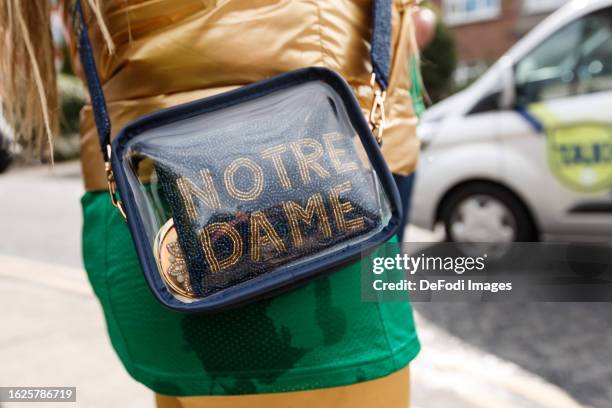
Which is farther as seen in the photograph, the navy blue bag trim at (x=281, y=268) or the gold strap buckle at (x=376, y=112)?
the gold strap buckle at (x=376, y=112)

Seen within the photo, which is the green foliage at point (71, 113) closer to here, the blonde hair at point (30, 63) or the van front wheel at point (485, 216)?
the van front wheel at point (485, 216)

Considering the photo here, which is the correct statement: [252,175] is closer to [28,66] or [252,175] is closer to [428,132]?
[28,66]

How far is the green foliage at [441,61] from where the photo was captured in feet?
58.0

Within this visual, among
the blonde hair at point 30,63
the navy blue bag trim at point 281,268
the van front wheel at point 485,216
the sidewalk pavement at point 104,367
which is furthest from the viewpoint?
the van front wheel at point 485,216

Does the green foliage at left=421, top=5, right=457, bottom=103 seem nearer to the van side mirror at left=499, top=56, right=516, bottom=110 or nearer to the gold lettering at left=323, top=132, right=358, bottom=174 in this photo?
the van side mirror at left=499, top=56, right=516, bottom=110

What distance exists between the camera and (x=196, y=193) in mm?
913

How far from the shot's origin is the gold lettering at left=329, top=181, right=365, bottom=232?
3.06 ft

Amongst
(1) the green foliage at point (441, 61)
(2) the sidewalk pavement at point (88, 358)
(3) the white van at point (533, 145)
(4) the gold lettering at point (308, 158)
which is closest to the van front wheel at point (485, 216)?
(3) the white van at point (533, 145)

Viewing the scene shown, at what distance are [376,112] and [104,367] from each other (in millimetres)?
2588

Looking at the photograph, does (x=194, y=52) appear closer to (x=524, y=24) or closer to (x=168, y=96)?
(x=168, y=96)

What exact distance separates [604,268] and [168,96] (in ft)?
9.20

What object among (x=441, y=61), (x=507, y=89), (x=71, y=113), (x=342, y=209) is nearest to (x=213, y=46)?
(x=342, y=209)

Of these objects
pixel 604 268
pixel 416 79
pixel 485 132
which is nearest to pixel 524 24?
pixel 485 132

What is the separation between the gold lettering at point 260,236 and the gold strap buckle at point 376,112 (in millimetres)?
231
